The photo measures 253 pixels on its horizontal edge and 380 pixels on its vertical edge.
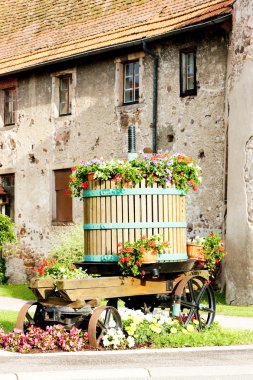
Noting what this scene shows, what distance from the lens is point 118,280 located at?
10.5 meters

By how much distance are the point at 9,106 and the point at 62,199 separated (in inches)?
150

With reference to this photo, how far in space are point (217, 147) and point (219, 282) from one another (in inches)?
118

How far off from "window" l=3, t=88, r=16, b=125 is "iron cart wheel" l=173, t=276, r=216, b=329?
15.2m

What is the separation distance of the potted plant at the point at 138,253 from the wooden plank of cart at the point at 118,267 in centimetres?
11

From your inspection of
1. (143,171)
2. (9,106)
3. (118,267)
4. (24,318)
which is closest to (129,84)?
(9,106)

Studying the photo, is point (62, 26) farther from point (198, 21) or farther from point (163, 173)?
point (163, 173)

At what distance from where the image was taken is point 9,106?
26.2 metres

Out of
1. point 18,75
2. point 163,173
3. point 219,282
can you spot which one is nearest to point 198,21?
point 219,282

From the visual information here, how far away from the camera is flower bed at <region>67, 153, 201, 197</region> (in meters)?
10.8

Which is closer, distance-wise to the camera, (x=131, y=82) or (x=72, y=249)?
(x=72, y=249)

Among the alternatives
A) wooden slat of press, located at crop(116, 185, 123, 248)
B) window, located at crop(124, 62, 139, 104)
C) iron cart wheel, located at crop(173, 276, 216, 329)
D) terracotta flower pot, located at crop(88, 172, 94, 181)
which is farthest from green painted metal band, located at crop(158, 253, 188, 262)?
window, located at crop(124, 62, 139, 104)

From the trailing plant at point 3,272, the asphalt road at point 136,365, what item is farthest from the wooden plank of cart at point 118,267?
the trailing plant at point 3,272

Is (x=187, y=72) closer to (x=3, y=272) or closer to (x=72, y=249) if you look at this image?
(x=72, y=249)

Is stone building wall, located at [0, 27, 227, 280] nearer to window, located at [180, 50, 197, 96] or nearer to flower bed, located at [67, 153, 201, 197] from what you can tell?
window, located at [180, 50, 197, 96]
